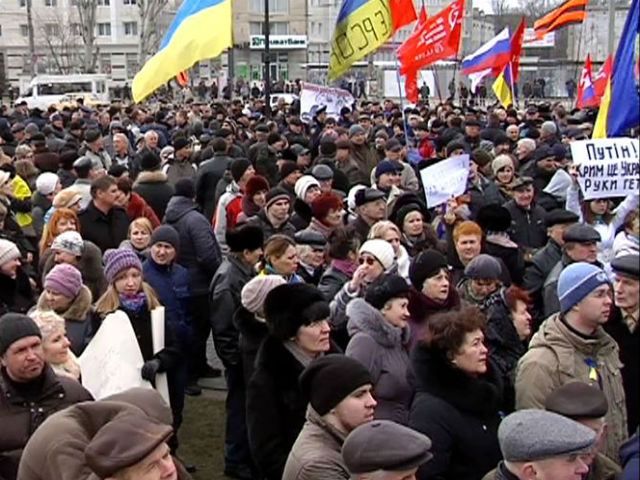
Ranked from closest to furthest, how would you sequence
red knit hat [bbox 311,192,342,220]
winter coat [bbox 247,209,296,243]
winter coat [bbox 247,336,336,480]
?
winter coat [bbox 247,336,336,480] < red knit hat [bbox 311,192,342,220] < winter coat [bbox 247,209,296,243]

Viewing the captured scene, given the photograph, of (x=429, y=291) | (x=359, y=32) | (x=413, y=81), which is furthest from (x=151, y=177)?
(x=413, y=81)

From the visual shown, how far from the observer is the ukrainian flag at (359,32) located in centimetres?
1217

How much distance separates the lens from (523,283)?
780 cm

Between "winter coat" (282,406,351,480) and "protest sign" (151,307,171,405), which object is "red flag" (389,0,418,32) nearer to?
"protest sign" (151,307,171,405)

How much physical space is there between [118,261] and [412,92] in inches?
527

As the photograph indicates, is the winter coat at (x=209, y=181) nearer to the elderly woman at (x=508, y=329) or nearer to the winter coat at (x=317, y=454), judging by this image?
the elderly woman at (x=508, y=329)

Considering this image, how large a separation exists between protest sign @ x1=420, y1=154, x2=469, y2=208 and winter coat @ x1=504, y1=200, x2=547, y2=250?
49cm

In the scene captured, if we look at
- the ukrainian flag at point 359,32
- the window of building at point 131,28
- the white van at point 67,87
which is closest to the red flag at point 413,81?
the ukrainian flag at point 359,32

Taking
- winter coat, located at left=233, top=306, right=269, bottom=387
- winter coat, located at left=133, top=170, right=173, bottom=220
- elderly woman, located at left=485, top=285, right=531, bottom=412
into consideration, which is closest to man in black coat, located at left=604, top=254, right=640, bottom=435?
elderly woman, located at left=485, top=285, right=531, bottom=412

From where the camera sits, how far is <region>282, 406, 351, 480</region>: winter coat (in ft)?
13.5

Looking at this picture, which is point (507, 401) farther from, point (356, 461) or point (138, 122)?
point (138, 122)

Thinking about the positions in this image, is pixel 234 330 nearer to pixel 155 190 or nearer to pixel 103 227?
pixel 103 227

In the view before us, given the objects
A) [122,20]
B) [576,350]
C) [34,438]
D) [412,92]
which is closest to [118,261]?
[34,438]

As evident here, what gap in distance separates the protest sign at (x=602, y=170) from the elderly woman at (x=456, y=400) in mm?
2358
